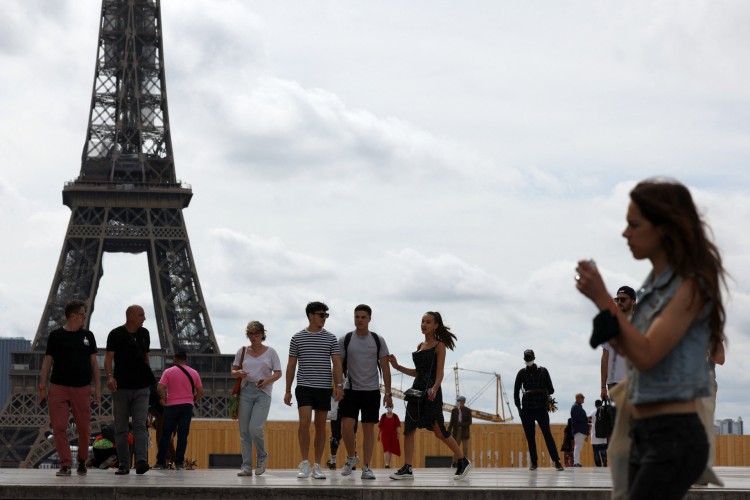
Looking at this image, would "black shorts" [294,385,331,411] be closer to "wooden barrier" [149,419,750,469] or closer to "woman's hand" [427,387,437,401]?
"woman's hand" [427,387,437,401]

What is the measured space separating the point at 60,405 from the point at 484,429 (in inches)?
580

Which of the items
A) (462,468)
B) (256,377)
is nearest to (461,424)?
(462,468)

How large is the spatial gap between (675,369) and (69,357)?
10052 millimetres

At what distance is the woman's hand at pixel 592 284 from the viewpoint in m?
4.16

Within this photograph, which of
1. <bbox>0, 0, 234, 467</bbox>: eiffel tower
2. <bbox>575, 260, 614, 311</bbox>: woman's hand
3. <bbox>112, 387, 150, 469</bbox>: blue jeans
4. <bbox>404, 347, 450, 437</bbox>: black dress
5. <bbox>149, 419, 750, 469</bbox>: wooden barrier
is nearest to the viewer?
<bbox>575, 260, 614, 311</bbox>: woman's hand

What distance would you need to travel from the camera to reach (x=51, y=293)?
220ft

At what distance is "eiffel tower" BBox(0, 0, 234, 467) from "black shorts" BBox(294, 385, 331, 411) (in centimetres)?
5197

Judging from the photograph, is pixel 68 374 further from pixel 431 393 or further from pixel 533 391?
pixel 533 391

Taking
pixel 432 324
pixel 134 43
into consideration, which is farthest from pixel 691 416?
pixel 134 43

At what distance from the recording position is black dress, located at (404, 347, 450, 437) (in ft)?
43.5

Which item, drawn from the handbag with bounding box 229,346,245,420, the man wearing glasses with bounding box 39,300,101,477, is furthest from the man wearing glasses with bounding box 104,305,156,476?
the handbag with bounding box 229,346,245,420

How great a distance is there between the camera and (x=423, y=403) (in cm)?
1335

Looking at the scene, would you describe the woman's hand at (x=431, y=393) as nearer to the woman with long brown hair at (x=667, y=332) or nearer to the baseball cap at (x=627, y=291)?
the baseball cap at (x=627, y=291)

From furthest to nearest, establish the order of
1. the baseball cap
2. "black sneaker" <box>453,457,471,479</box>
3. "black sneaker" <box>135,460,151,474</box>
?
1. "black sneaker" <box>135,460,151,474</box>
2. "black sneaker" <box>453,457,471,479</box>
3. the baseball cap
